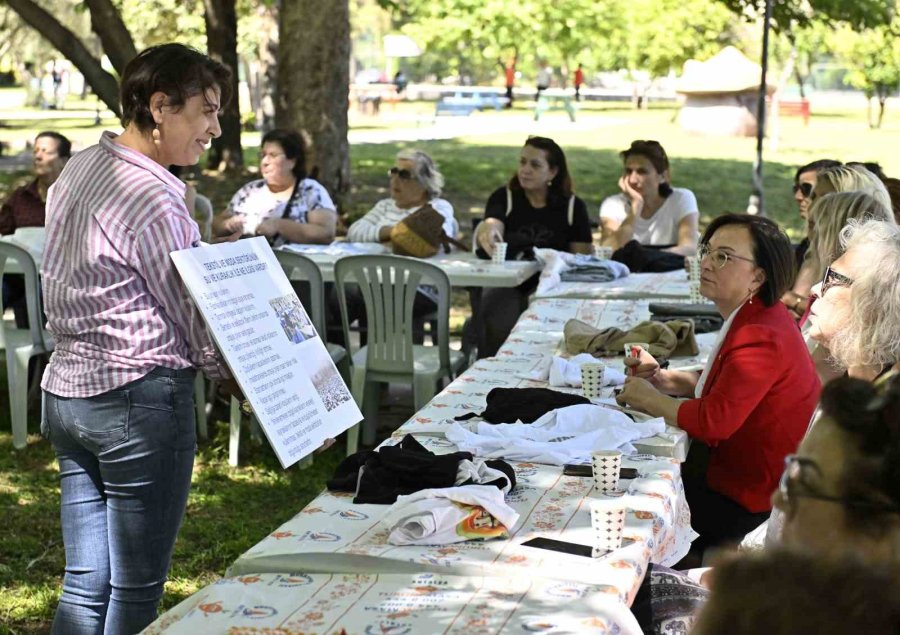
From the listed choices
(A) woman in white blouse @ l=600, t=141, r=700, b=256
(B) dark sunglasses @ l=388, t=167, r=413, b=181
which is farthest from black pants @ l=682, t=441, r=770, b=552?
(B) dark sunglasses @ l=388, t=167, r=413, b=181

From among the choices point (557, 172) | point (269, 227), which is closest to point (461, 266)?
point (557, 172)

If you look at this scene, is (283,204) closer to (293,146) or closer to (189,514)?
(293,146)

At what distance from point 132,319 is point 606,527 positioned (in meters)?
1.23

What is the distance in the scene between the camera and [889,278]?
11.4 ft

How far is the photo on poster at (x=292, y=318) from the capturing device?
3240 millimetres

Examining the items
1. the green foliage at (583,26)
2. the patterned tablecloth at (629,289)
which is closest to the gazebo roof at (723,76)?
the green foliage at (583,26)

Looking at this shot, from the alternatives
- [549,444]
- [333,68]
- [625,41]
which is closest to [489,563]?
[549,444]

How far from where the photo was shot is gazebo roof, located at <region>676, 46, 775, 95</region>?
3169cm

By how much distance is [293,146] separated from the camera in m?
7.89

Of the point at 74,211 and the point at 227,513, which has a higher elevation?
the point at 74,211

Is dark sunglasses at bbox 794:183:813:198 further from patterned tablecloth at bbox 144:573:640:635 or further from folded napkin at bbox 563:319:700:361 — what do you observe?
patterned tablecloth at bbox 144:573:640:635

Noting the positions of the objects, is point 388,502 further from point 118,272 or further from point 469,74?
point 469,74

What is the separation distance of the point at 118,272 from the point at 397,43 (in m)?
49.4

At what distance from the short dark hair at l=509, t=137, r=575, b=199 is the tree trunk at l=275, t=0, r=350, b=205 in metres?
4.69
